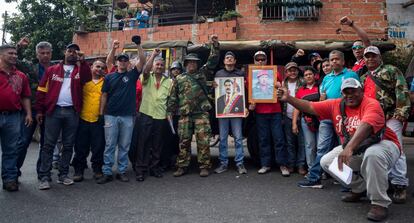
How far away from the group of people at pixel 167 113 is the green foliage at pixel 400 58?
5.59 metres

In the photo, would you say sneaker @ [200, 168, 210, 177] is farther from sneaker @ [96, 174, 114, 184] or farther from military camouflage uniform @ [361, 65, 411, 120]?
military camouflage uniform @ [361, 65, 411, 120]

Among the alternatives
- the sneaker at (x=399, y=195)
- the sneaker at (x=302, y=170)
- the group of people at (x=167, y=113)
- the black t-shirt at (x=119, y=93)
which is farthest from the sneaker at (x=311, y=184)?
the black t-shirt at (x=119, y=93)

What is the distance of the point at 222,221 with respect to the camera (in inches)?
138

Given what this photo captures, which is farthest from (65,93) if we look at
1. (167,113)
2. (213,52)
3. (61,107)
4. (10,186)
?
(213,52)

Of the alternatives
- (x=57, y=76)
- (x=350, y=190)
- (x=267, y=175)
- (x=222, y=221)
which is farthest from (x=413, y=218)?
(x=57, y=76)

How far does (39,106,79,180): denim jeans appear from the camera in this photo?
15.8 ft

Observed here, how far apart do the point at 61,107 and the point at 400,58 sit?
10.1 m

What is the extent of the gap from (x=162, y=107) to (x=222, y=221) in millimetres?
A: 2476

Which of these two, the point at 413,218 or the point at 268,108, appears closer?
the point at 413,218

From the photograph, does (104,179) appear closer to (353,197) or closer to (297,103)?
(297,103)

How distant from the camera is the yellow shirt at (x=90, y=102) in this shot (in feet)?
17.0

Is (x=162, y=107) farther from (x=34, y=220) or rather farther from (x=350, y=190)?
(x=350, y=190)

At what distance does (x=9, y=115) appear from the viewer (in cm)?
466

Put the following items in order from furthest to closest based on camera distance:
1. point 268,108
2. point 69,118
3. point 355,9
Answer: point 355,9 → point 268,108 → point 69,118
